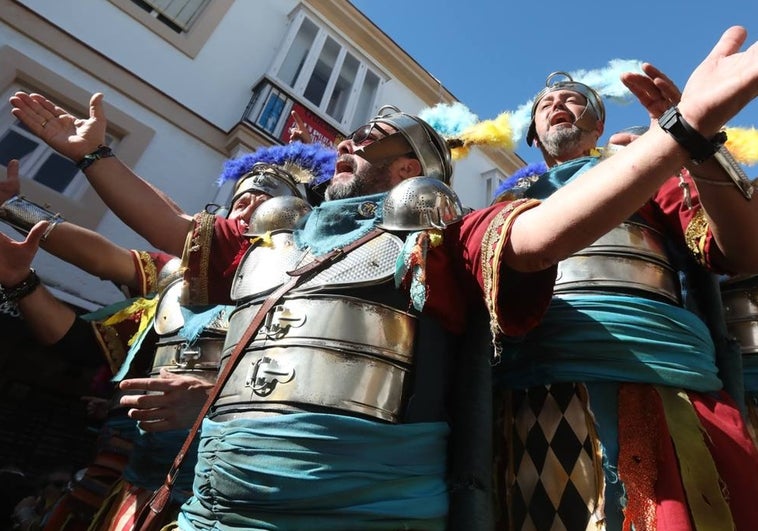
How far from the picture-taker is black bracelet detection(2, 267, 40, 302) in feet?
8.61

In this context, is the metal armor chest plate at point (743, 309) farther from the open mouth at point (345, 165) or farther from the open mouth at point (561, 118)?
the open mouth at point (345, 165)

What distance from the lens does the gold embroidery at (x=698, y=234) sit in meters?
1.62

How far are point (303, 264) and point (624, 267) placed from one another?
1.06 m

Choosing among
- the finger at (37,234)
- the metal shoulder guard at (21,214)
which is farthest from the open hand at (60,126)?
the metal shoulder guard at (21,214)

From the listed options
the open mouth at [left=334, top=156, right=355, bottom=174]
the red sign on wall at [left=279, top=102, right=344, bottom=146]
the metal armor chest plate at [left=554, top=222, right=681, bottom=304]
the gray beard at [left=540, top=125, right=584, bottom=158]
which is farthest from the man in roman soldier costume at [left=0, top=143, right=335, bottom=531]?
the red sign on wall at [left=279, top=102, right=344, bottom=146]

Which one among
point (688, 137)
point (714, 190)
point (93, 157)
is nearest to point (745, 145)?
point (714, 190)

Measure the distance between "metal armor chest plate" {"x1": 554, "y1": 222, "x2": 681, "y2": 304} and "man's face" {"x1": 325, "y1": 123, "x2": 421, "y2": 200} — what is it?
863 mm

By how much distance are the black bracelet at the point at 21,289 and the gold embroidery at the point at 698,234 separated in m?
3.12

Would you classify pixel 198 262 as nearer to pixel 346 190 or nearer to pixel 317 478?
pixel 346 190

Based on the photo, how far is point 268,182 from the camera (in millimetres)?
3256

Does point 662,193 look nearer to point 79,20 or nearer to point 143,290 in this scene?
point 143,290

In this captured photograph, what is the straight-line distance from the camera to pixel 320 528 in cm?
113

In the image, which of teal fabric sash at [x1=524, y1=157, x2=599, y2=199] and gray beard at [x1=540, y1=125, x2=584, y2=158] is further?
gray beard at [x1=540, y1=125, x2=584, y2=158]

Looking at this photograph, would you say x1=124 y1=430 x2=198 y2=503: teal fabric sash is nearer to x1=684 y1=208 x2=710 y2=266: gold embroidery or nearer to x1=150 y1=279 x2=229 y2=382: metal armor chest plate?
x1=150 y1=279 x2=229 y2=382: metal armor chest plate
